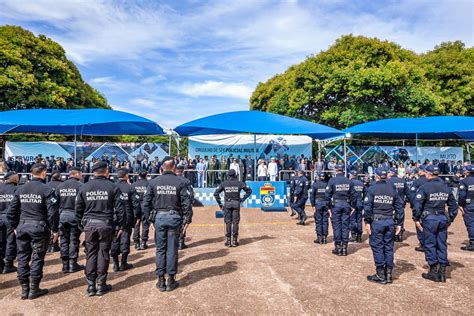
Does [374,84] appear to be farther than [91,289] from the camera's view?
Yes

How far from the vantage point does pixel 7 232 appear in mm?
6395

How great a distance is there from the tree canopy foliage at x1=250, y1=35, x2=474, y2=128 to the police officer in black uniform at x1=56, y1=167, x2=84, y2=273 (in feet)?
62.2

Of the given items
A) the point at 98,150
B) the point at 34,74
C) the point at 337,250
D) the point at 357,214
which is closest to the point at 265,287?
the point at 337,250

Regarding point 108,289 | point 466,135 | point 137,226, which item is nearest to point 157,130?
point 137,226

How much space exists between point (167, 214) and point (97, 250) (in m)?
1.23

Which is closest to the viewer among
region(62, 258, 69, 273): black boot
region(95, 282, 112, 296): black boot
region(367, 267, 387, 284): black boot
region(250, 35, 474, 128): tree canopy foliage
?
region(95, 282, 112, 296): black boot

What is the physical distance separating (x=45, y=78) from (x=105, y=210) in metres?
21.6

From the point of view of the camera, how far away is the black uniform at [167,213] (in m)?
5.38

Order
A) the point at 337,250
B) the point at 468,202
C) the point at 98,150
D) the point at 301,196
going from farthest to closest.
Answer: the point at 98,150
the point at 301,196
the point at 468,202
the point at 337,250

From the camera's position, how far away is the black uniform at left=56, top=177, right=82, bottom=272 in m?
6.39

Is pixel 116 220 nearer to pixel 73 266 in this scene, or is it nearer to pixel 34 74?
pixel 73 266

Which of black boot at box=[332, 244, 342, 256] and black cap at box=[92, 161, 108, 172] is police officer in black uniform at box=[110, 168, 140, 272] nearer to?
black cap at box=[92, 161, 108, 172]

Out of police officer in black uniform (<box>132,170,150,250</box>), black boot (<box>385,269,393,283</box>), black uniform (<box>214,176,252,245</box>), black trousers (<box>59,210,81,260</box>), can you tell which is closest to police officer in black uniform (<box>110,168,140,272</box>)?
police officer in black uniform (<box>132,170,150,250</box>)

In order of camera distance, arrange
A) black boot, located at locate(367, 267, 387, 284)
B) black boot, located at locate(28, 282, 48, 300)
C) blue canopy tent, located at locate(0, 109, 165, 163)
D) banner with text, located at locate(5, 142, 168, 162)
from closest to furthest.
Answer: black boot, located at locate(28, 282, 48, 300) → black boot, located at locate(367, 267, 387, 284) → blue canopy tent, located at locate(0, 109, 165, 163) → banner with text, located at locate(5, 142, 168, 162)
